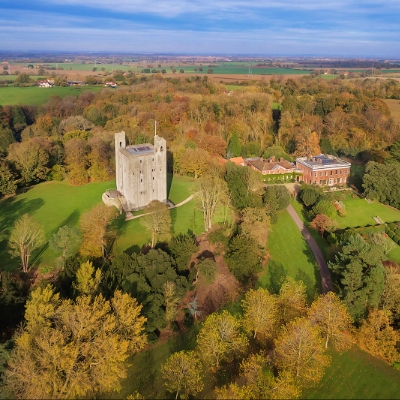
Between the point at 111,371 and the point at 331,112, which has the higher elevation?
the point at 331,112

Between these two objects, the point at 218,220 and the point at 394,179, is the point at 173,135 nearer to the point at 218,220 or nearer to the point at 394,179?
the point at 218,220

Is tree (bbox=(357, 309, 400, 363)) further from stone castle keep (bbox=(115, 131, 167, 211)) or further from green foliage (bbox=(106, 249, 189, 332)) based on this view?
stone castle keep (bbox=(115, 131, 167, 211))

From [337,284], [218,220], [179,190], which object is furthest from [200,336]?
[179,190]

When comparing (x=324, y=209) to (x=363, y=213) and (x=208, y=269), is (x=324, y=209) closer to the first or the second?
(x=363, y=213)

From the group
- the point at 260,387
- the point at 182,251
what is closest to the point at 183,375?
the point at 260,387

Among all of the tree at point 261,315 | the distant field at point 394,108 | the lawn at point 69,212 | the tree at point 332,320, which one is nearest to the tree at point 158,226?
the lawn at point 69,212

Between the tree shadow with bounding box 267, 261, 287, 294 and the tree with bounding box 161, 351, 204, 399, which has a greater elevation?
the tree with bounding box 161, 351, 204, 399

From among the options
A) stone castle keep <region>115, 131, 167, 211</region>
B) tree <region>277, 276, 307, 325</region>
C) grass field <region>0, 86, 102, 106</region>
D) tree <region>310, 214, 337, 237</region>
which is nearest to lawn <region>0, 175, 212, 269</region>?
stone castle keep <region>115, 131, 167, 211</region>
